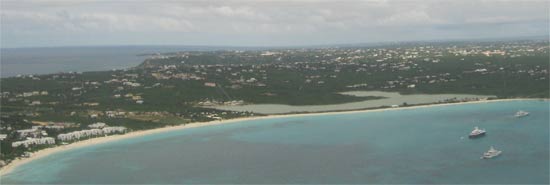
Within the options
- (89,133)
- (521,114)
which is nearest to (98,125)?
(89,133)

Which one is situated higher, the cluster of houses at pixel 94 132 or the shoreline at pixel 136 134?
the cluster of houses at pixel 94 132

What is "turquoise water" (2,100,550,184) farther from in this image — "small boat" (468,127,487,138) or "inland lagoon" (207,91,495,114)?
"inland lagoon" (207,91,495,114)

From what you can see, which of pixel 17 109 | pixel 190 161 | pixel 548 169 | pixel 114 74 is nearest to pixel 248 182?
pixel 190 161

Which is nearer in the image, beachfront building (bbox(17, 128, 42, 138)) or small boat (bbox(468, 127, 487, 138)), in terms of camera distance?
small boat (bbox(468, 127, 487, 138))

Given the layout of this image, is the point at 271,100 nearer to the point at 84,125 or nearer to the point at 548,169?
the point at 84,125

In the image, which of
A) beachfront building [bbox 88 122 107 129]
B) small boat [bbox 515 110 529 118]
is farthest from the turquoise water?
beachfront building [bbox 88 122 107 129]

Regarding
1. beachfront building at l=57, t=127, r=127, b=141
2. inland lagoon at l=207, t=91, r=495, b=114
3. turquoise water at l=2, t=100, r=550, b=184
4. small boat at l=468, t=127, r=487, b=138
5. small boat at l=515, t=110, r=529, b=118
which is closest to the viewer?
turquoise water at l=2, t=100, r=550, b=184

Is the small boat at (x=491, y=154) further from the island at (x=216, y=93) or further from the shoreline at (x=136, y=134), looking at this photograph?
the island at (x=216, y=93)

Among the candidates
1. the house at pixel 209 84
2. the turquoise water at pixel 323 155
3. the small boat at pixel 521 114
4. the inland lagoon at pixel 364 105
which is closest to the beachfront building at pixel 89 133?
the turquoise water at pixel 323 155
